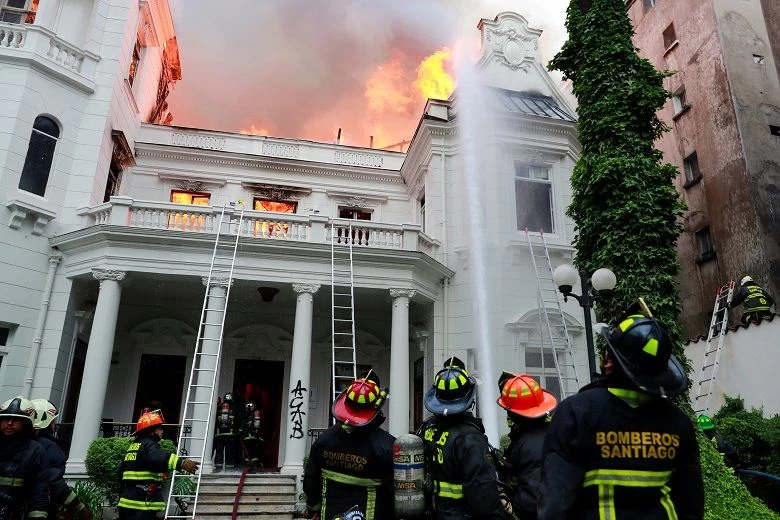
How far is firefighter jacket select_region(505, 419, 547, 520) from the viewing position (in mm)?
3869

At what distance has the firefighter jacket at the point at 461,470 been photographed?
12.2 ft

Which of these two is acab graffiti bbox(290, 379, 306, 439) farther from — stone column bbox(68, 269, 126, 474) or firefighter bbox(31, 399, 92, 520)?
firefighter bbox(31, 399, 92, 520)

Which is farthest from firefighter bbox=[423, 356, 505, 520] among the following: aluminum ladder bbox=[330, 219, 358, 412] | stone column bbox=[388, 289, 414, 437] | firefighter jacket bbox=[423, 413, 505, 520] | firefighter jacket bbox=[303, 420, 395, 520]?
stone column bbox=[388, 289, 414, 437]

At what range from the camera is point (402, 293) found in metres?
14.0

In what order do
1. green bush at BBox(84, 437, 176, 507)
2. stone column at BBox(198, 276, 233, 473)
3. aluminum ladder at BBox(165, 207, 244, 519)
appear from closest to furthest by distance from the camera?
1. green bush at BBox(84, 437, 176, 507)
2. aluminum ladder at BBox(165, 207, 244, 519)
3. stone column at BBox(198, 276, 233, 473)

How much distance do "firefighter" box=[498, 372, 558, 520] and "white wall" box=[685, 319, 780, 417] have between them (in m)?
10.2

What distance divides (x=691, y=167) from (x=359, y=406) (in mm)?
20825

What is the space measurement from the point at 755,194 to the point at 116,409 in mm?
21007

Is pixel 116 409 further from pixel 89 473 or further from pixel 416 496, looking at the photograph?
pixel 416 496

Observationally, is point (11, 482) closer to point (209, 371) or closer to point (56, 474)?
point (56, 474)

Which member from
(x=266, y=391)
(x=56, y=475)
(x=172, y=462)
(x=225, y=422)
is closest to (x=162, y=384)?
(x=266, y=391)

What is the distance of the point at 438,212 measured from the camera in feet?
51.8

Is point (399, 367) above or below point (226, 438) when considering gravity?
above

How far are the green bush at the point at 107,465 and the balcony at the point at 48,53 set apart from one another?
388 inches
